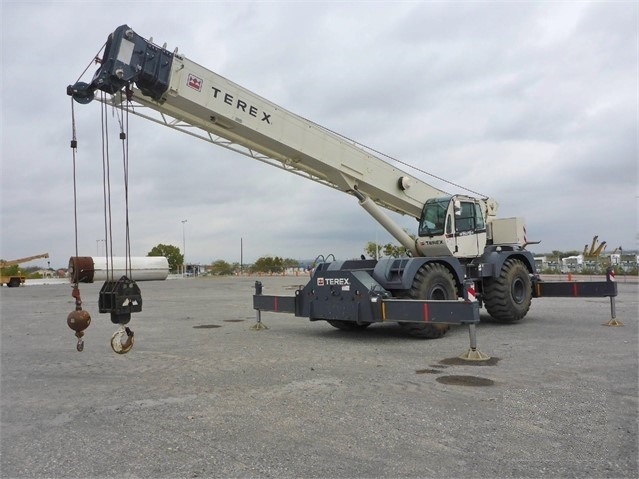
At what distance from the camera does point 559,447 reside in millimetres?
4152

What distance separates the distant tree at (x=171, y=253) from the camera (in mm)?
89125

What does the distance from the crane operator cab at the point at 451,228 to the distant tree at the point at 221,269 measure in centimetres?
7207

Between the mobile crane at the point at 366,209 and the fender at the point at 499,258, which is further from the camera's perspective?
the fender at the point at 499,258

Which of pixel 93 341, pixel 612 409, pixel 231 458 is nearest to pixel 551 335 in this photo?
pixel 612 409

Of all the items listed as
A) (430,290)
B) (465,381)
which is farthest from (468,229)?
(465,381)

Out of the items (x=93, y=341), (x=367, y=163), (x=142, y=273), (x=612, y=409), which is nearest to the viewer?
(x=612, y=409)

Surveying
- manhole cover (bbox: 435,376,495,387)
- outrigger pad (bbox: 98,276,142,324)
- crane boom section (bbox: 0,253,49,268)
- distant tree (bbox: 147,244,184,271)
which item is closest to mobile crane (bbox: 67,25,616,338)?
manhole cover (bbox: 435,376,495,387)

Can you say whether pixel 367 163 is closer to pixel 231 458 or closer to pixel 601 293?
pixel 601 293

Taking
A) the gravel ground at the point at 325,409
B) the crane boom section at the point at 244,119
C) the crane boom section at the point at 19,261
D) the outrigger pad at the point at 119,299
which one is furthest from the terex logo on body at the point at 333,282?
the crane boom section at the point at 19,261

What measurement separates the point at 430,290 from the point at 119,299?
6.49m

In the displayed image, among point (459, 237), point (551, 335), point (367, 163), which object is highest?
point (367, 163)

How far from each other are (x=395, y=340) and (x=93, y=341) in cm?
631

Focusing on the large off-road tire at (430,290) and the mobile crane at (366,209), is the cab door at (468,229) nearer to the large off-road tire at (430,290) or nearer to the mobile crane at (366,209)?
the mobile crane at (366,209)

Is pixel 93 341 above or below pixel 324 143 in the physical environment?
below
